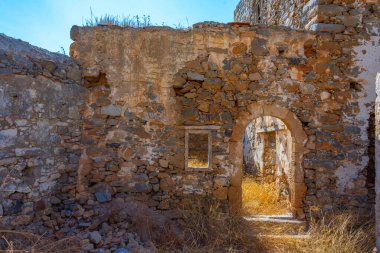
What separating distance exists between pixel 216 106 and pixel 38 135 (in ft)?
8.55

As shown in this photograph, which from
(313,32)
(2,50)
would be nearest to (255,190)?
(313,32)

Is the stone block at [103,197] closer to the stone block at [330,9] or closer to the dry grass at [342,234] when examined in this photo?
Result: the dry grass at [342,234]

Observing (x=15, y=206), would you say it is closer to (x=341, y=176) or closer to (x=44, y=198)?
(x=44, y=198)

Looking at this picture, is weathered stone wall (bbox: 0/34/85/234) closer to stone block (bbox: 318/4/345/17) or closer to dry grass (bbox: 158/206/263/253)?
dry grass (bbox: 158/206/263/253)

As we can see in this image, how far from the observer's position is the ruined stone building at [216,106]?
5.16m

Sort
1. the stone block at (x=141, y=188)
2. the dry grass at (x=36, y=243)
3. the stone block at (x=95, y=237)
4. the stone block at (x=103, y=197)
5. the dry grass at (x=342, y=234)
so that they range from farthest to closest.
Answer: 1. the stone block at (x=141, y=188)
2. the stone block at (x=103, y=197)
3. the dry grass at (x=342, y=234)
4. the stone block at (x=95, y=237)
5. the dry grass at (x=36, y=243)

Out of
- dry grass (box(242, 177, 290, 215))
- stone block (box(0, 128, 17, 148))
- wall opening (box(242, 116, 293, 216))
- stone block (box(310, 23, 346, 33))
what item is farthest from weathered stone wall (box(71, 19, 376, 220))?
stone block (box(0, 128, 17, 148))

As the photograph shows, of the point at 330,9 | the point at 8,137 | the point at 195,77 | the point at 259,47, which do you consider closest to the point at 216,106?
the point at 195,77

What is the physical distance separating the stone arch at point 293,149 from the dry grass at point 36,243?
2.45 meters

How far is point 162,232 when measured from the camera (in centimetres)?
462

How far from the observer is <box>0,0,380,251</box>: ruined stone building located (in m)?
5.16

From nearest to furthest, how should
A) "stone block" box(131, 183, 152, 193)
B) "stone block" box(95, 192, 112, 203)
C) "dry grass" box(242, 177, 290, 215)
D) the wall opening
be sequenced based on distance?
"stone block" box(95, 192, 112, 203)
"stone block" box(131, 183, 152, 193)
"dry grass" box(242, 177, 290, 215)
the wall opening

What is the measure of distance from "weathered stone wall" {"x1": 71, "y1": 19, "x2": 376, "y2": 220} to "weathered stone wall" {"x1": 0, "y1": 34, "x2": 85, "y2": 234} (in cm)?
32

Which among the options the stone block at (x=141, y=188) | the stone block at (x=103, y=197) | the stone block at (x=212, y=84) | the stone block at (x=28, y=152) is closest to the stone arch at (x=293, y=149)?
the stone block at (x=212, y=84)
